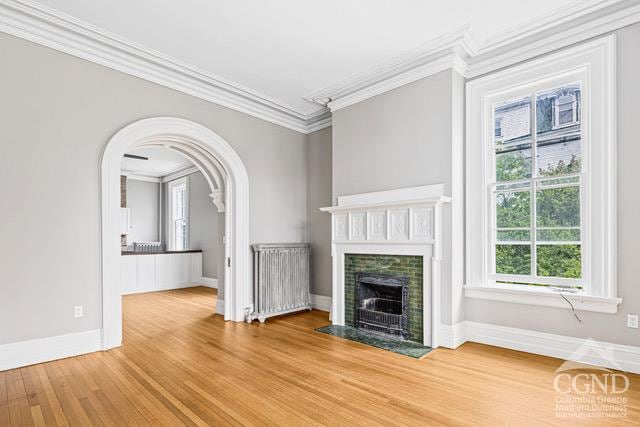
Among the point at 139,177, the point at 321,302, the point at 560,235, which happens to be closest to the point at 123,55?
the point at 321,302

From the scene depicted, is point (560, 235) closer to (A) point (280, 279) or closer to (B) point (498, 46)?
(B) point (498, 46)

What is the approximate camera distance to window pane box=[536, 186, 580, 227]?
320 cm

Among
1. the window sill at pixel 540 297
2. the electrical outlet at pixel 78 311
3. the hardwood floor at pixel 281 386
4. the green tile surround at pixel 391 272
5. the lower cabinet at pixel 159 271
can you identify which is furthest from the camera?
the lower cabinet at pixel 159 271

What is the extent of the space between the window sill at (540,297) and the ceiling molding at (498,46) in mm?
2361

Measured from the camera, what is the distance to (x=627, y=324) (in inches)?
113

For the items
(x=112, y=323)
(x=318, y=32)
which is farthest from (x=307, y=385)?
(x=318, y=32)

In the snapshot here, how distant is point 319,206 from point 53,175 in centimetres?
343

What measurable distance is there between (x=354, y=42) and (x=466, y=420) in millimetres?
3471

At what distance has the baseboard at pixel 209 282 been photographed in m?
7.83

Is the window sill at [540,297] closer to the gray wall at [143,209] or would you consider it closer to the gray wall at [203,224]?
the gray wall at [203,224]

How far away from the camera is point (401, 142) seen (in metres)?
4.00

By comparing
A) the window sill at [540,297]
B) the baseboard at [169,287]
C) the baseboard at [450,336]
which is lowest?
the baseboard at [169,287]

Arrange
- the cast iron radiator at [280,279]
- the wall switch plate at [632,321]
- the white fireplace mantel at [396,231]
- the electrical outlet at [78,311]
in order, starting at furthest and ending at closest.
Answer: the cast iron radiator at [280,279], the white fireplace mantel at [396,231], the electrical outlet at [78,311], the wall switch plate at [632,321]

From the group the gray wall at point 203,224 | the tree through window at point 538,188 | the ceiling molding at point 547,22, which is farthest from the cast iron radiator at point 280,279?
the ceiling molding at point 547,22
